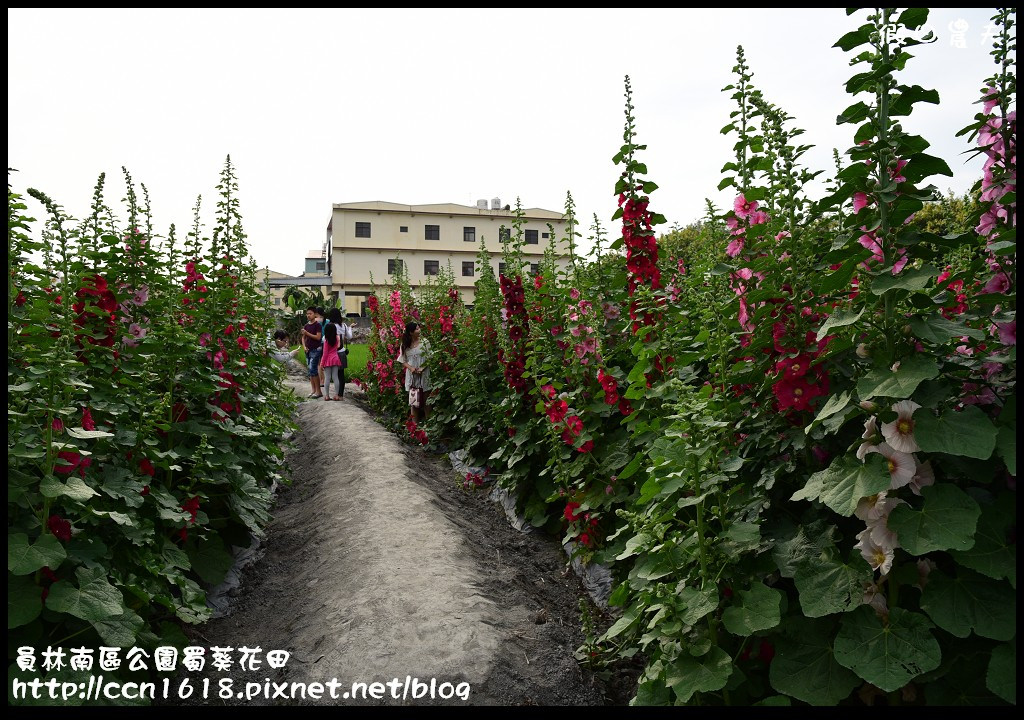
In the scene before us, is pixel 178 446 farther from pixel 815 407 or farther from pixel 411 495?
pixel 815 407

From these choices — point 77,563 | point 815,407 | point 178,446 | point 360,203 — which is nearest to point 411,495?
point 178,446

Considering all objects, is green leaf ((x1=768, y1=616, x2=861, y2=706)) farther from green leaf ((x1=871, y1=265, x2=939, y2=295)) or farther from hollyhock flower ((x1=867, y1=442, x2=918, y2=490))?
green leaf ((x1=871, y1=265, x2=939, y2=295))

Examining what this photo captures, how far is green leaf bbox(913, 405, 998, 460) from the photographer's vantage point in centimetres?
167

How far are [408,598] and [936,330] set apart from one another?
273 centimetres

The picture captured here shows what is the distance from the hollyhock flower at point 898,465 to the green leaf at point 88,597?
2498 millimetres

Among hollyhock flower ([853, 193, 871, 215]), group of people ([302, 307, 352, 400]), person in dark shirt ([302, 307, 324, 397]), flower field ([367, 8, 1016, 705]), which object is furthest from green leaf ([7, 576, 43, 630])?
person in dark shirt ([302, 307, 324, 397])

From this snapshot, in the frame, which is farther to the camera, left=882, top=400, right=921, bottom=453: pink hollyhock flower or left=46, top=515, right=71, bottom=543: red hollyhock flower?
left=46, top=515, right=71, bottom=543: red hollyhock flower

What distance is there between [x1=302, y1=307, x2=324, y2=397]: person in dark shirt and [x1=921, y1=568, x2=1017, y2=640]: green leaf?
416 inches

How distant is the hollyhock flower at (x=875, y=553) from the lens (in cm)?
179

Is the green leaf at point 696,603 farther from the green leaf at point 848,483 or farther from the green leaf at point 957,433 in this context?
the green leaf at point 957,433

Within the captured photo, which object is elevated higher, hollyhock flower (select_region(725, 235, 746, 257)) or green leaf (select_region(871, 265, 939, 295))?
hollyhock flower (select_region(725, 235, 746, 257))

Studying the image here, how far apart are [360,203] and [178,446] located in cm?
4139

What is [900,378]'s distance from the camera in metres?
1.77

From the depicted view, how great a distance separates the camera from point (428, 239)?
4462 centimetres
